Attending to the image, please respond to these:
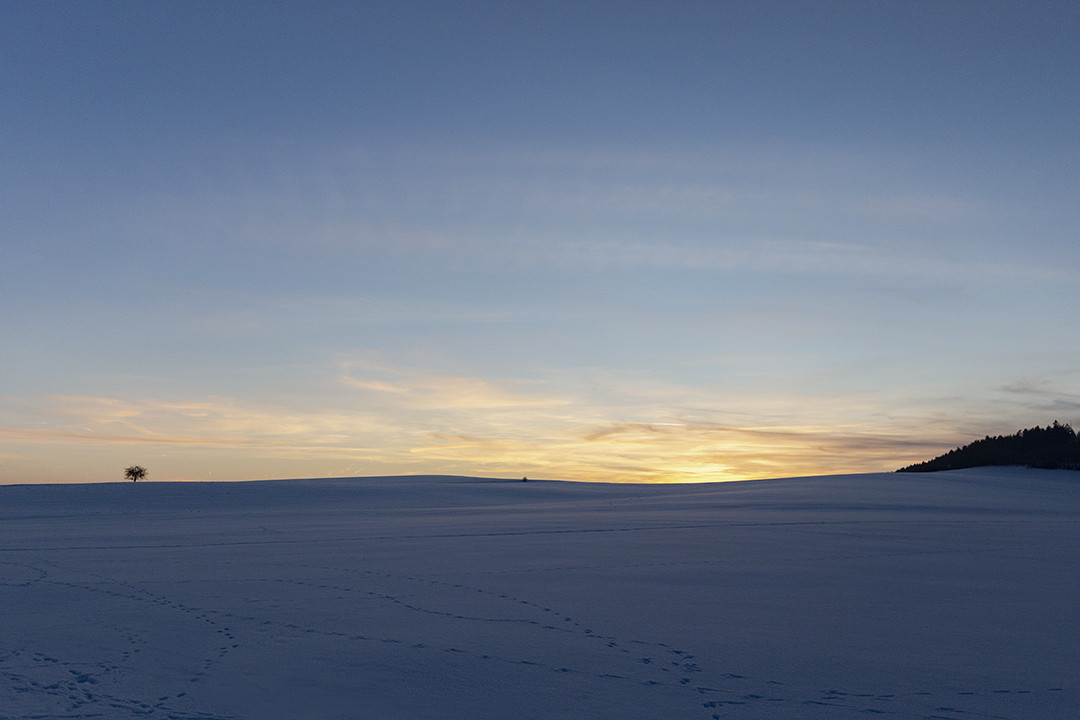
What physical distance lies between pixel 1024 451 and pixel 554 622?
2143cm

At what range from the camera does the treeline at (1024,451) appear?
62.7ft

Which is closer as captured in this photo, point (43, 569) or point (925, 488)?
point (43, 569)

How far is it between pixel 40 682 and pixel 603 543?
505 cm

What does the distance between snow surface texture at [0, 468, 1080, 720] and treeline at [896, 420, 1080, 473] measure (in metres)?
12.2

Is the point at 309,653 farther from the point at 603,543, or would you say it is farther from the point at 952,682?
the point at 603,543

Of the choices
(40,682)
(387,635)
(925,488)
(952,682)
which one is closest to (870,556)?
(952,682)

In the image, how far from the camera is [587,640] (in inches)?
154

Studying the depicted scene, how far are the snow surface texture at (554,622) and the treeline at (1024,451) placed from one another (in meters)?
12.2

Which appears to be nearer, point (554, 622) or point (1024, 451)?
point (554, 622)

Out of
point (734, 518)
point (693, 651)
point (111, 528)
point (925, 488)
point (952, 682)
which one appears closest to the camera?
point (952, 682)

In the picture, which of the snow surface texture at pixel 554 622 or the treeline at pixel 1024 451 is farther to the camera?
the treeline at pixel 1024 451

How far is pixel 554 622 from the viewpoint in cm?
425

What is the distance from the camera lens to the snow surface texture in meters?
3.12

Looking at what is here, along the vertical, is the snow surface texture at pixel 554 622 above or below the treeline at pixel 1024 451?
below
